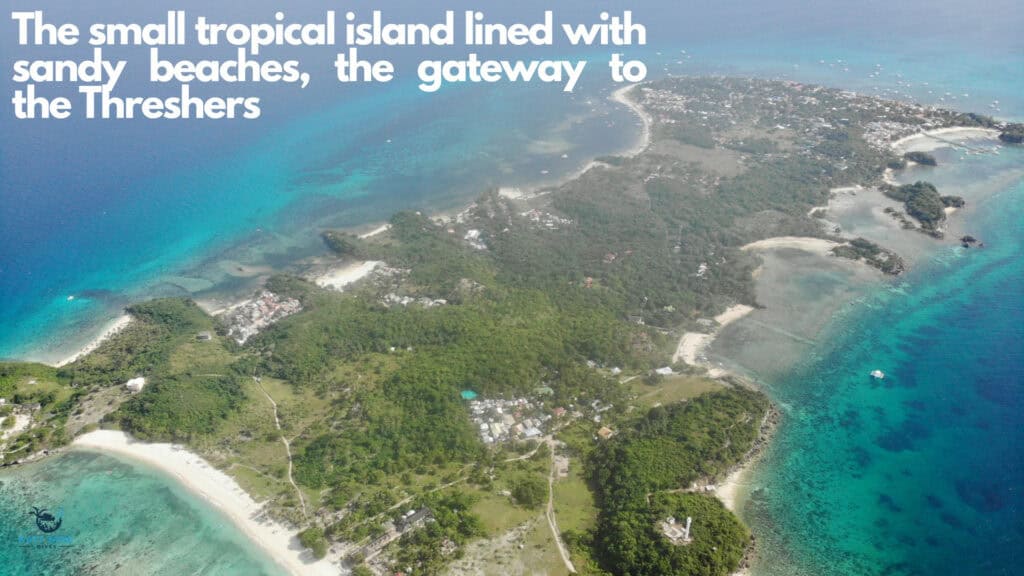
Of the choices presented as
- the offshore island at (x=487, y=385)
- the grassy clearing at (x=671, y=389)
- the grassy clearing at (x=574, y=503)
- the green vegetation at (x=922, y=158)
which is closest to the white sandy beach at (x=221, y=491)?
the offshore island at (x=487, y=385)

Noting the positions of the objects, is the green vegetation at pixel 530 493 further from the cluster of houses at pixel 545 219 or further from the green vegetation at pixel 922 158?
the green vegetation at pixel 922 158

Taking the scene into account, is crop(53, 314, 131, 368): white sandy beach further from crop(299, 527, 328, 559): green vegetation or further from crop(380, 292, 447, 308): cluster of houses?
crop(299, 527, 328, 559): green vegetation

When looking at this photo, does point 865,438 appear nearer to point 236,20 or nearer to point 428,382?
point 428,382

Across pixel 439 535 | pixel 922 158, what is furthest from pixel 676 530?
pixel 922 158

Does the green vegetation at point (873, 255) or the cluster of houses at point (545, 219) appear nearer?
the green vegetation at point (873, 255)

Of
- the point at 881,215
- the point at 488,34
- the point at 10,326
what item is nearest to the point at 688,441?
the point at 881,215
